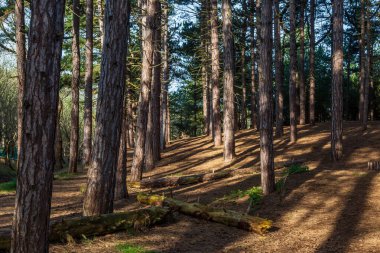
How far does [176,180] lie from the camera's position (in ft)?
45.3

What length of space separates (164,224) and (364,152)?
11.7m

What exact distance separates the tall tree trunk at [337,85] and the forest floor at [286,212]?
2.67 ft

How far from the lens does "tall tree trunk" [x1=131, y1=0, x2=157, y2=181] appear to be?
13234mm

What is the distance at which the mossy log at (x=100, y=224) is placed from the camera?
6.74 metres

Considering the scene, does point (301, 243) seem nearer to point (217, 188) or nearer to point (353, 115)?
point (217, 188)

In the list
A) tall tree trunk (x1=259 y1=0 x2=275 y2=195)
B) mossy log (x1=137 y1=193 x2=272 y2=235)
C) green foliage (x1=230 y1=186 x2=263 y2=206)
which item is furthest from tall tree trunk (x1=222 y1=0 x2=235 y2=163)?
mossy log (x1=137 y1=193 x2=272 y2=235)

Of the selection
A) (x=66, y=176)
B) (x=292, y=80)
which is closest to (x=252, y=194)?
(x=66, y=176)

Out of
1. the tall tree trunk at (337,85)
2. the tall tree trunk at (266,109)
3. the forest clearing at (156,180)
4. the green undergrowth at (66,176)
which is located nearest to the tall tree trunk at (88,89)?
the forest clearing at (156,180)

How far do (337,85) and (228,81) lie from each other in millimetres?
4984

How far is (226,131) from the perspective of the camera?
17859mm

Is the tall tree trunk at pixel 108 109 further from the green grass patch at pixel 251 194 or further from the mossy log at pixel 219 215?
the green grass patch at pixel 251 194

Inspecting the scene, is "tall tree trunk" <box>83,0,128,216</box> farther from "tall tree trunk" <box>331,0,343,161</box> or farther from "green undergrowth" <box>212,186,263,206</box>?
"tall tree trunk" <box>331,0,343,161</box>

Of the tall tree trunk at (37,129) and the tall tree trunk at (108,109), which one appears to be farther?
the tall tree trunk at (108,109)

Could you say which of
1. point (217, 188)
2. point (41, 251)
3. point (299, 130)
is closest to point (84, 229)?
point (41, 251)
